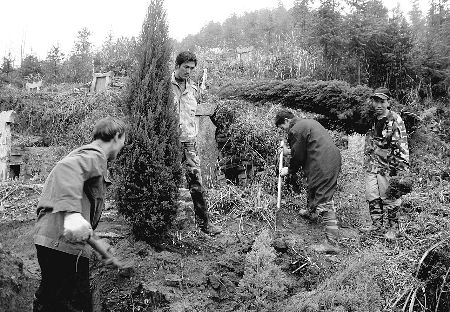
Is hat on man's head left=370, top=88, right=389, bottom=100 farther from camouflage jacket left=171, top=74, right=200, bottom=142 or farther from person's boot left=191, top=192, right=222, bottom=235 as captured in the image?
person's boot left=191, top=192, right=222, bottom=235

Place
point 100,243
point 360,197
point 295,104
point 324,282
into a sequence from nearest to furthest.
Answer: point 100,243 → point 324,282 → point 360,197 → point 295,104

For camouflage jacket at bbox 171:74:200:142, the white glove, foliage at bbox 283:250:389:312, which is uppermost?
camouflage jacket at bbox 171:74:200:142

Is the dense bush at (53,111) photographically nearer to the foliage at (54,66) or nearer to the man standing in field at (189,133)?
the foliage at (54,66)

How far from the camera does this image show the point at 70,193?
211cm

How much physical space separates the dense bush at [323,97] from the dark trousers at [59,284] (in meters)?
5.68

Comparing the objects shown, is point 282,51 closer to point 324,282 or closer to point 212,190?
point 212,190

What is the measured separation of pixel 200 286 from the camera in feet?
11.4

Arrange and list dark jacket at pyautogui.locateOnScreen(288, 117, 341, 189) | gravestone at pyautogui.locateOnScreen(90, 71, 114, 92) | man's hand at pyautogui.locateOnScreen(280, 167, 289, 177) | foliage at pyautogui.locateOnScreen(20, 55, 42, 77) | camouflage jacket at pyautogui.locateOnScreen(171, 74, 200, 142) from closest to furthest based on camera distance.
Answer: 1. camouflage jacket at pyautogui.locateOnScreen(171, 74, 200, 142)
2. dark jacket at pyautogui.locateOnScreen(288, 117, 341, 189)
3. man's hand at pyautogui.locateOnScreen(280, 167, 289, 177)
4. gravestone at pyautogui.locateOnScreen(90, 71, 114, 92)
5. foliage at pyautogui.locateOnScreen(20, 55, 42, 77)

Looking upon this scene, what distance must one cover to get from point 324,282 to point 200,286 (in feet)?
3.69

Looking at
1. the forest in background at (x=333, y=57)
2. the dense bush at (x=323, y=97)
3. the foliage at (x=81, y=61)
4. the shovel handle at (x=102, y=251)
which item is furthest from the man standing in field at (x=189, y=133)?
the foliage at (x=81, y=61)

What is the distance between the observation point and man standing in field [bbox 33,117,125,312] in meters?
2.10

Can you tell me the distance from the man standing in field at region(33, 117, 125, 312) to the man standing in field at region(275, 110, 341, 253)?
2964 mm

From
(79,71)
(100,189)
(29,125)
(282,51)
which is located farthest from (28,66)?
(100,189)

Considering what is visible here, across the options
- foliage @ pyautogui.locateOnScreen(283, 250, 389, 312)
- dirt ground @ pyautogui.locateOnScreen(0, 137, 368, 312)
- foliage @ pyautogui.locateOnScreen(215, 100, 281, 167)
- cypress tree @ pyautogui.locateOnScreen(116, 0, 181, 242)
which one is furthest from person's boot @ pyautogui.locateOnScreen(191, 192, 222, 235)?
foliage @ pyautogui.locateOnScreen(215, 100, 281, 167)
